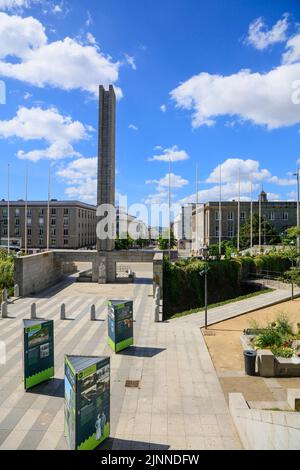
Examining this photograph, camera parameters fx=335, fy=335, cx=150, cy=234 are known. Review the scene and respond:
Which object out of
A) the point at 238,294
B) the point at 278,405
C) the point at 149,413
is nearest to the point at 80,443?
the point at 149,413

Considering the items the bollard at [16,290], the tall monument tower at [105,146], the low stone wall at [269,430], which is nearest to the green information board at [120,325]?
the low stone wall at [269,430]

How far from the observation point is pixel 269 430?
22.6 feet

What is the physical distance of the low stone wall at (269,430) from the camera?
656 cm

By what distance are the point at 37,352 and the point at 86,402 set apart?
390 centimetres

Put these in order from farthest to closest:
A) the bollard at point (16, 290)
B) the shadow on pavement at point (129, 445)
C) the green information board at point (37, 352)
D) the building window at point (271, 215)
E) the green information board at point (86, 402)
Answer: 1. the building window at point (271, 215)
2. the bollard at point (16, 290)
3. the green information board at point (37, 352)
4. the shadow on pavement at point (129, 445)
5. the green information board at point (86, 402)

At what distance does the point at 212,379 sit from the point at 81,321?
367 inches

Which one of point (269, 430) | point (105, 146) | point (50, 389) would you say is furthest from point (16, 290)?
point (269, 430)

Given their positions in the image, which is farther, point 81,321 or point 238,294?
point 238,294

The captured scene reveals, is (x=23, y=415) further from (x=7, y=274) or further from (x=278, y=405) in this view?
(x=7, y=274)

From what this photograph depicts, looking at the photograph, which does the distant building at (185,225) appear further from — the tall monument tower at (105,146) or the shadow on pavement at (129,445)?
the shadow on pavement at (129,445)

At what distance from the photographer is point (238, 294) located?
34.2m

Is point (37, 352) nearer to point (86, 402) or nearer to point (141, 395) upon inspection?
point (141, 395)

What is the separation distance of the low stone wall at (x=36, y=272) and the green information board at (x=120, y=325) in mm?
14783

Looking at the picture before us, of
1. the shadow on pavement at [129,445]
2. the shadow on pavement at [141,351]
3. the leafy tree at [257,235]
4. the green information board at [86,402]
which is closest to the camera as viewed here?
the green information board at [86,402]
